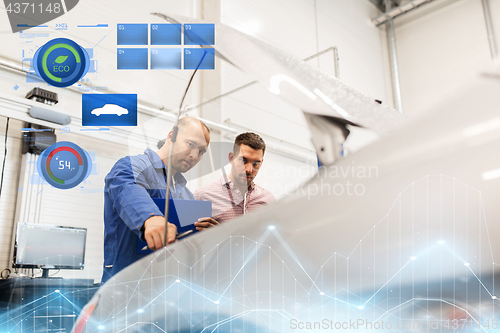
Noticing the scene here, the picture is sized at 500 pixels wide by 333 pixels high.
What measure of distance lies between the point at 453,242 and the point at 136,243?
477 mm

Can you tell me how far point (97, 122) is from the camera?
1.19m

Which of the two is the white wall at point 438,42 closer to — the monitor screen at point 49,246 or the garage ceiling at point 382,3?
the garage ceiling at point 382,3

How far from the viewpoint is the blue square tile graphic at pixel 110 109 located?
1.18 metres

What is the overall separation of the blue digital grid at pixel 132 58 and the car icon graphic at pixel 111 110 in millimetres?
121

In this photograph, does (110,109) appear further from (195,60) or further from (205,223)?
(205,223)

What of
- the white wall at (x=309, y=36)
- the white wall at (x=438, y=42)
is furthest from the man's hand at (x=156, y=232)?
the white wall at (x=438, y=42)

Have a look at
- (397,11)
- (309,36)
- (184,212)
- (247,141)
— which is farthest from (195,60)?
(397,11)

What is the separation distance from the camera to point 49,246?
1872 mm

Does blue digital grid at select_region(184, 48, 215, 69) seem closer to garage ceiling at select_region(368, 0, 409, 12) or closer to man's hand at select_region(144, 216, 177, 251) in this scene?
man's hand at select_region(144, 216, 177, 251)

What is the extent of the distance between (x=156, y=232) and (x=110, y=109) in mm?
774

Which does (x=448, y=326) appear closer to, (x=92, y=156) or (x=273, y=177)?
(x=273, y=177)

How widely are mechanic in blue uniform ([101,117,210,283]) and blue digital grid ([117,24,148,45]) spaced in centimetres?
57

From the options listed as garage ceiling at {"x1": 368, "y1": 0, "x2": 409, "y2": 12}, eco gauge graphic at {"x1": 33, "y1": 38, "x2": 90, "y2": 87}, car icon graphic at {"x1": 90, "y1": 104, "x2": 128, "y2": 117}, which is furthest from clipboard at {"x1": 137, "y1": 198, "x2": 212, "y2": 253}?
garage ceiling at {"x1": 368, "y1": 0, "x2": 409, "y2": 12}

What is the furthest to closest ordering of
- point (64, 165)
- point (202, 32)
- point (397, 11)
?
point (397, 11)
point (64, 165)
point (202, 32)
